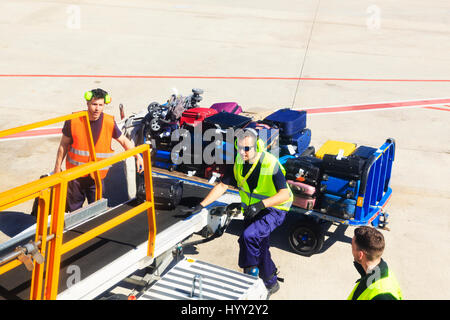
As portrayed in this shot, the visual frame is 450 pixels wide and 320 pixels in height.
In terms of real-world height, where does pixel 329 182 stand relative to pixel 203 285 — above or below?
above

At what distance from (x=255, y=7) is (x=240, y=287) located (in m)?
23.0

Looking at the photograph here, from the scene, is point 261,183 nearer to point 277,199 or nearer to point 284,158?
point 277,199

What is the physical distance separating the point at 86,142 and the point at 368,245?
379 centimetres

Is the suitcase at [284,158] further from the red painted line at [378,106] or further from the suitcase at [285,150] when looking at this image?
the red painted line at [378,106]

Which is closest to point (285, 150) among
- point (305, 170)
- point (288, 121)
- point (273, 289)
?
point (288, 121)

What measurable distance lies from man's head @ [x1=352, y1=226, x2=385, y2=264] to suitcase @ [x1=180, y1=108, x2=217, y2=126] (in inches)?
164

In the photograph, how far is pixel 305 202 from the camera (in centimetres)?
665

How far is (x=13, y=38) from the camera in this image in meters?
18.5

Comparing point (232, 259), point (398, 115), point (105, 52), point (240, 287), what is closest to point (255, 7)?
point (105, 52)

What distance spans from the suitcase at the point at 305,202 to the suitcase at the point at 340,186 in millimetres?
191

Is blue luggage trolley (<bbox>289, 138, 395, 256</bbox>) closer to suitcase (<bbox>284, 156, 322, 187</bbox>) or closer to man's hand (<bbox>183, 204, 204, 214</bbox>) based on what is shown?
suitcase (<bbox>284, 156, 322, 187</bbox>)

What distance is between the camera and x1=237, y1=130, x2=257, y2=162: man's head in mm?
5477
